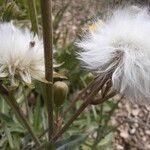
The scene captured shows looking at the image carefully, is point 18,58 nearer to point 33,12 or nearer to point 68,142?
point 33,12

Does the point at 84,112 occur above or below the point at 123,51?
below

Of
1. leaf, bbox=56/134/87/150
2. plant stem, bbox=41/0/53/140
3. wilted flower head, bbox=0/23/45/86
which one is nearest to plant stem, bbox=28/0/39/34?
wilted flower head, bbox=0/23/45/86

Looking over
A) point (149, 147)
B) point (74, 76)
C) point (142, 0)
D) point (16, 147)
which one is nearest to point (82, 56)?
point (142, 0)

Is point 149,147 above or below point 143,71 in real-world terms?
below

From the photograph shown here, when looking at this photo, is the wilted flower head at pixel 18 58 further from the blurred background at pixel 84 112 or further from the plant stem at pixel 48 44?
the blurred background at pixel 84 112

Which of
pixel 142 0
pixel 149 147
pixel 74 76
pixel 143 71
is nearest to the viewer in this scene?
pixel 143 71

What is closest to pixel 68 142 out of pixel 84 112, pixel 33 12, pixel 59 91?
pixel 59 91

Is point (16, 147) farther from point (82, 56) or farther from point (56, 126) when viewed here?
point (82, 56)

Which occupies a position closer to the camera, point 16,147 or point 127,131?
point 16,147
